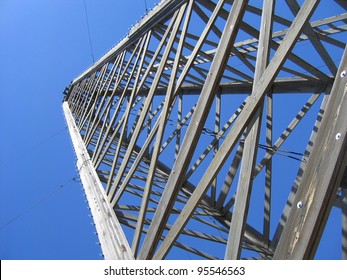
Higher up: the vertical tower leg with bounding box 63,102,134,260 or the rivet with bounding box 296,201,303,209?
the vertical tower leg with bounding box 63,102,134,260

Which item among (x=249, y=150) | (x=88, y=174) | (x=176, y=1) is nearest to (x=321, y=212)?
(x=249, y=150)

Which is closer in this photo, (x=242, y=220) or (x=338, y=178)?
(x=338, y=178)

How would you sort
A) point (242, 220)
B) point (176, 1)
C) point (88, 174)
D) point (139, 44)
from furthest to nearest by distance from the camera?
1. point (139, 44)
2. point (88, 174)
3. point (176, 1)
4. point (242, 220)

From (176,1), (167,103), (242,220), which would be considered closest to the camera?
(242,220)

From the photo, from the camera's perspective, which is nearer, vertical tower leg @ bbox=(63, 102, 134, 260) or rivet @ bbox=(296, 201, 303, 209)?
rivet @ bbox=(296, 201, 303, 209)

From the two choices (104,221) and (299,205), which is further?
(104,221)

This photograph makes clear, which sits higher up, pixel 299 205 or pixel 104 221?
pixel 104 221

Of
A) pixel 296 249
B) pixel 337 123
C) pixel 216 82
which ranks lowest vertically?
pixel 296 249

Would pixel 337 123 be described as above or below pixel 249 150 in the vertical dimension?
below

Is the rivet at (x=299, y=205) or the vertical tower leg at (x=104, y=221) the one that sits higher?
the vertical tower leg at (x=104, y=221)

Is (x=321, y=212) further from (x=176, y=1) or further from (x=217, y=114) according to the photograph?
(x=217, y=114)

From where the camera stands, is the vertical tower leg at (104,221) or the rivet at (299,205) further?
the vertical tower leg at (104,221)

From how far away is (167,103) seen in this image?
16.9ft

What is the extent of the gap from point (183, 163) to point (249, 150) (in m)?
0.72
